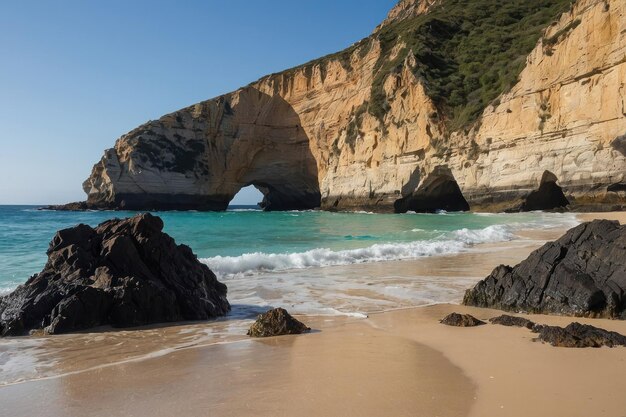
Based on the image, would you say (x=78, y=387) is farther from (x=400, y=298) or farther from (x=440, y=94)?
(x=440, y=94)

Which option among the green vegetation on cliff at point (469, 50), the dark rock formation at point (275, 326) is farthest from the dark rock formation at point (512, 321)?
the green vegetation on cliff at point (469, 50)

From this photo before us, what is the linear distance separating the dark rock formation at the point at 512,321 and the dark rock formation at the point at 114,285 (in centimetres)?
353

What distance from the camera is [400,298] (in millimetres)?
7422

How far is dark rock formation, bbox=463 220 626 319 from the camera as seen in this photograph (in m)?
5.66

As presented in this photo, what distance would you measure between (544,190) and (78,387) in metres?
33.1

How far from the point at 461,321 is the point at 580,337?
131 cm

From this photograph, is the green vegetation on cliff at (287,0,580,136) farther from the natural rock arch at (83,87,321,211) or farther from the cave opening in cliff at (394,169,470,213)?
the natural rock arch at (83,87,321,211)

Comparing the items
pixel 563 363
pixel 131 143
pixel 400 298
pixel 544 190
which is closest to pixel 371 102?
pixel 544 190

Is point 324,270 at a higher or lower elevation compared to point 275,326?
lower

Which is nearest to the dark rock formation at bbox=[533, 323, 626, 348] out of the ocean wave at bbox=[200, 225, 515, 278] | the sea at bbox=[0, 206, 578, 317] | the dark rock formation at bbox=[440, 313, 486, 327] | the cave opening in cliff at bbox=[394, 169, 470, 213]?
the dark rock formation at bbox=[440, 313, 486, 327]

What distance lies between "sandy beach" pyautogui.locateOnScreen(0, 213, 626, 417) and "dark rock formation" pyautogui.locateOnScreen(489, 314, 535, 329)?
128mm

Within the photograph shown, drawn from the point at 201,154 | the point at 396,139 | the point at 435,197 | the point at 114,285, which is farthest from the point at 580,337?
the point at 201,154

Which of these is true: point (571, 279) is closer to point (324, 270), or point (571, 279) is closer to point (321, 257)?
point (324, 270)

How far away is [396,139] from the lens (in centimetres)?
4219
